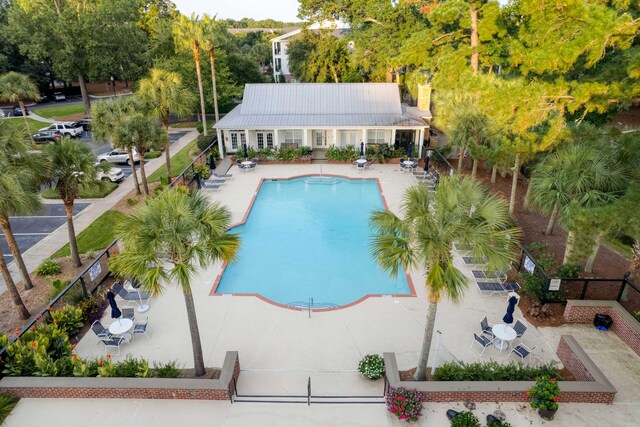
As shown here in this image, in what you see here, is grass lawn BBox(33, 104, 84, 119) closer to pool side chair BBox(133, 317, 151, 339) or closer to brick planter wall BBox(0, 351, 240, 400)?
pool side chair BBox(133, 317, 151, 339)

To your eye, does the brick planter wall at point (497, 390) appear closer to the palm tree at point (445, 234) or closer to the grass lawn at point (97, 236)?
the palm tree at point (445, 234)

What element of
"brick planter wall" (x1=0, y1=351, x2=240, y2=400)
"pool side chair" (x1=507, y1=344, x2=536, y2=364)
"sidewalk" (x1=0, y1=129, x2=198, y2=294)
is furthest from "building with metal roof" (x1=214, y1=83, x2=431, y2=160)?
"brick planter wall" (x1=0, y1=351, x2=240, y2=400)

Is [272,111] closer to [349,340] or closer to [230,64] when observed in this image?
[230,64]

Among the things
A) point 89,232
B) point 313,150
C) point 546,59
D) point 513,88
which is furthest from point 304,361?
point 313,150

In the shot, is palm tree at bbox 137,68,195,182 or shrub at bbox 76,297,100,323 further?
palm tree at bbox 137,68,195,182

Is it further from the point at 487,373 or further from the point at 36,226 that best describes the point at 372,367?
the point at 36,226

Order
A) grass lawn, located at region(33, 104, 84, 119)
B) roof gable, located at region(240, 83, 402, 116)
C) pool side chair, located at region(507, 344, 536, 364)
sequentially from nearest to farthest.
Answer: pool side chair, located at region(507, 344, 536, 364) < roof gable, located at region(240, 83, 402, 116) < grass lawn, located at region(33, 104, 84, 119)

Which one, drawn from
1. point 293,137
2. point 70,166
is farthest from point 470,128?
point 70,166

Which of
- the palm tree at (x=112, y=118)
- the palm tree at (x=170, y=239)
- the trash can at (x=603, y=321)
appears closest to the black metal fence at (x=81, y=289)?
the palm tree at (x=170, y=239)
